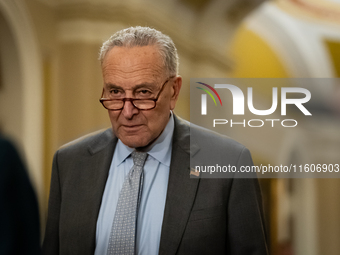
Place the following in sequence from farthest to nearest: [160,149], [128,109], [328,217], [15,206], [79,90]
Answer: [328,217] < [79,90] < [160,149] < [128,109] < [15,206]

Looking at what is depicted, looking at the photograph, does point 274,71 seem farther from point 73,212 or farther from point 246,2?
point 73,212

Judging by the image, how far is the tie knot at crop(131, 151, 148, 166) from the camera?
1.39 meters

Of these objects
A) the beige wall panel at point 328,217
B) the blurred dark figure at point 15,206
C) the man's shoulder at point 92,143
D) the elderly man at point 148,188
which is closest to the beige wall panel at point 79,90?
the man's shoulder at point 92,143

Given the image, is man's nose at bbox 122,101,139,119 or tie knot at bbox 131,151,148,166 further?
tie knot at bbox 131,151,148,166

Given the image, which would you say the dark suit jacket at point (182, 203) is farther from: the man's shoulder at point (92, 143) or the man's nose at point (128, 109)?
the man's nose at point (128, 109)

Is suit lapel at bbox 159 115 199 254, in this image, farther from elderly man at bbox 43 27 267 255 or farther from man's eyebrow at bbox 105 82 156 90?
man's eyebrow at bbox 105 82 156 90

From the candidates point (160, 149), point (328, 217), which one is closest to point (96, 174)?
point (160, 149)

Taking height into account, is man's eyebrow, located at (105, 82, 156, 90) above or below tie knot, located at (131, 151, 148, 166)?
above

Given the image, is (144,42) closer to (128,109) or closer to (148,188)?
(128,109)

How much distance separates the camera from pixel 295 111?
207 centimetres

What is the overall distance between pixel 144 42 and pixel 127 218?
668 millimetres

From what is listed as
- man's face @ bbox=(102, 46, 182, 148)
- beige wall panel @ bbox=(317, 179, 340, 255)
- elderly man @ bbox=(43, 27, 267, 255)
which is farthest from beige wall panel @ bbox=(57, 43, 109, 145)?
beige wall panel @ bbox=(317, 179, 340, 255)

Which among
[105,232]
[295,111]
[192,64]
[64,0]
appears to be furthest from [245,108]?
[64,0]

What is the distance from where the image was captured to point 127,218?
129cm
